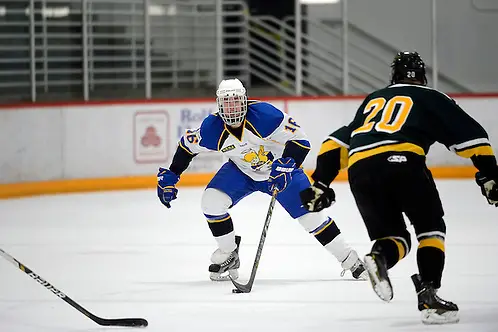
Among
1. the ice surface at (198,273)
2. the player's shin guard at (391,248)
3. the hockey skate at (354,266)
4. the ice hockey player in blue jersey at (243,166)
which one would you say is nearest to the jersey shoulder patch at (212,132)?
the ice hockey player in blue jersey at (243,166)

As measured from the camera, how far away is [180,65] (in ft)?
43.4

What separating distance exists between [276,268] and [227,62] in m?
8.30

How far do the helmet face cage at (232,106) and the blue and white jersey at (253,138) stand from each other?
0.08 m

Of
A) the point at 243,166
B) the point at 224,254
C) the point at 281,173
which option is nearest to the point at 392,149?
the point at 281,173

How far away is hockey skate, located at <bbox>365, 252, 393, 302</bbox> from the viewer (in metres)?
4.00

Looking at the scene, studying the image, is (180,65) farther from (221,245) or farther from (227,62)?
(221,245)

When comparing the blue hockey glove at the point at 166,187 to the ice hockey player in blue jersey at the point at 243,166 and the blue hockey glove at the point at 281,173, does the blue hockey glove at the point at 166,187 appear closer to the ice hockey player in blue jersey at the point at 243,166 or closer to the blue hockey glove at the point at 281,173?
the ice hockey player in blue jersey at the point at 243,166

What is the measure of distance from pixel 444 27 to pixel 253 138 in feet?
27.0

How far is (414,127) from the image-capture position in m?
4.13

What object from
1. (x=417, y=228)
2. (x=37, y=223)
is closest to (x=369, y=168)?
(x=417, y=228)

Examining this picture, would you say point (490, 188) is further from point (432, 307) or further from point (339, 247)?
point (339, 247)

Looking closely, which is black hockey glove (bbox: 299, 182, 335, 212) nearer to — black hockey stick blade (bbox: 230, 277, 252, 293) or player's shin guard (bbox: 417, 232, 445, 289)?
player's shin guard (bbox: 417, 232, 445, 289)

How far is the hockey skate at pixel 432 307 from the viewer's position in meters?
4.18

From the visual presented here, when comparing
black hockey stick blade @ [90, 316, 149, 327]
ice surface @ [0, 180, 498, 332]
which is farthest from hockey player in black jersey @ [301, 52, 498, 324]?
black hockey stick blade @ [90, 316, 149, 327]
